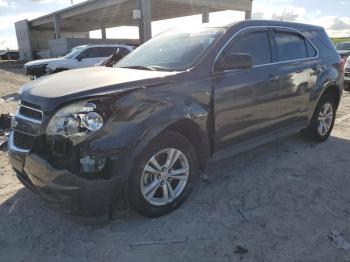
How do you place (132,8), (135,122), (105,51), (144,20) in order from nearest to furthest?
(135,122)
(105,51)
(144,20)
(132,8)

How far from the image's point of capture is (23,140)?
3.22m

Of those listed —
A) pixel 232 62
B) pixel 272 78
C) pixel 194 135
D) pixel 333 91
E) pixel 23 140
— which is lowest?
pixel 333 91

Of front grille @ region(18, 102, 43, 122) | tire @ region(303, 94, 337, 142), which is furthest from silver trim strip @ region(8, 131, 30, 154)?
tire @ region(303, 94, 337, 142)

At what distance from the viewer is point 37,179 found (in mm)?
2980

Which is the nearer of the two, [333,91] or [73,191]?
[73,191]

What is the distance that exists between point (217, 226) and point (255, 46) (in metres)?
2.27

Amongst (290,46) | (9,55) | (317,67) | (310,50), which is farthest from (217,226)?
(9,55)

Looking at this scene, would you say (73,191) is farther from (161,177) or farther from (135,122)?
(161,177)

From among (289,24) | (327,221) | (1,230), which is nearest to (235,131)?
(327,221)

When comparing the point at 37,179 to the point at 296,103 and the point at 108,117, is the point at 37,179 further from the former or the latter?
the point at 296,103

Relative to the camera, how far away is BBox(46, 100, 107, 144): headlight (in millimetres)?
2807

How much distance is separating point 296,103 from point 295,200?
1.65 meters

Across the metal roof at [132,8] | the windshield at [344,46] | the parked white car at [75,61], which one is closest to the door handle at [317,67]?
the parked white car at [75,61]

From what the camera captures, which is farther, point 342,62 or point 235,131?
point 342,62
